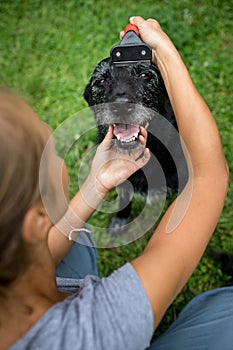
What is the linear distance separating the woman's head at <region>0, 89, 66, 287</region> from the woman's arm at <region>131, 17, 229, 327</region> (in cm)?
34

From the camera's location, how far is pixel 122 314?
1.05m

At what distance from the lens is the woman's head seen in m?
0.96

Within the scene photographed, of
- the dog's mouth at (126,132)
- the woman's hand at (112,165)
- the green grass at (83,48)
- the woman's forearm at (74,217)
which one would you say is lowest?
the woman's forearm at (74,217)

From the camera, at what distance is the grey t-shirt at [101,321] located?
1027 millimetres

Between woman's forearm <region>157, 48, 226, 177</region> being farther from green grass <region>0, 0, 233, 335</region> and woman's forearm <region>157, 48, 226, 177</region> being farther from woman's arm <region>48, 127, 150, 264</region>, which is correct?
green grass <region>0, 0, 233, 335</region>

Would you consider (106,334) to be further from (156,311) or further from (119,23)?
(119,23)

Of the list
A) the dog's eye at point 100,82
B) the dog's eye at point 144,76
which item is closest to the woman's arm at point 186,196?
the dog's eye at point 144,76

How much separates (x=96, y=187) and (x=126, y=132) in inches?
13.8

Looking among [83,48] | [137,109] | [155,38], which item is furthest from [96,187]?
[83,48]

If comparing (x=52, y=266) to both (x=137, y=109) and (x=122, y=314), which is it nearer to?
(x=122, y=314)

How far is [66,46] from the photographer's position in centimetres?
342

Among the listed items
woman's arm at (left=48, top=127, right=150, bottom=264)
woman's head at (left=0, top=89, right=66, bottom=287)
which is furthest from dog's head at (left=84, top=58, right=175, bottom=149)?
woman's head at (left=0, top=89, right=66, bottom=287)

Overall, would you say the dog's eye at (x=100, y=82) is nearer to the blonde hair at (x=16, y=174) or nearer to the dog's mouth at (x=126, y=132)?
the dog's mouth at (x=126, y=132)

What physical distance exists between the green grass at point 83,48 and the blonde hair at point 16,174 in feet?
5.79
